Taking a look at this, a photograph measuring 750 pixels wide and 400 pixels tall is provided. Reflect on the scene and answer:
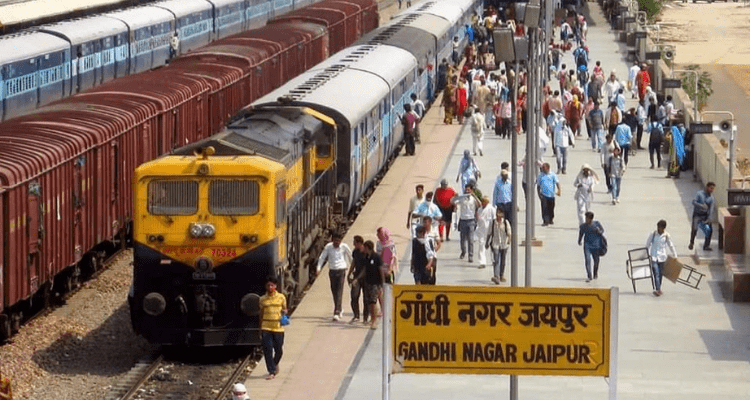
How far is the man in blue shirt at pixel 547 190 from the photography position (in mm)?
34531

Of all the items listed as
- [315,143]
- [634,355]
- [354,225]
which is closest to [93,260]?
[315,143]

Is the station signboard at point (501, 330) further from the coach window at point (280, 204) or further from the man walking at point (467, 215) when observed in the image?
the man walking at point (467, 215)

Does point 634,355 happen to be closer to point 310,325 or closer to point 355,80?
point 310,325

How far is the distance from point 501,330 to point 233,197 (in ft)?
26.3

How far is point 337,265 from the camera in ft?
87.1

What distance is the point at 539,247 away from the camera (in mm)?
33375

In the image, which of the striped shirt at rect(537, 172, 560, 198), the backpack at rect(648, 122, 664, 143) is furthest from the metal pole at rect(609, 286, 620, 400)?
the backpack at rect(648, 122, 664, 143)

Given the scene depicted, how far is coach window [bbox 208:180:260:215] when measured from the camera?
23.8m

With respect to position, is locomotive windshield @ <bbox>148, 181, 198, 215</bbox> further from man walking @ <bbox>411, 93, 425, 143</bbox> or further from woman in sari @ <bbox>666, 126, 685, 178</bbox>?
man walking @ <bbox>411, 93, 425, 143</bbox>

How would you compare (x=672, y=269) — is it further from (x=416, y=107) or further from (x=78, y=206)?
(x=416, y=107)

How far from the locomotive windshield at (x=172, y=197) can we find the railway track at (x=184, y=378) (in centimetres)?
196

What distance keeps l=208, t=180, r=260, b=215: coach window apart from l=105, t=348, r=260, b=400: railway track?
1.99 m

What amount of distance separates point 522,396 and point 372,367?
7.73 feet

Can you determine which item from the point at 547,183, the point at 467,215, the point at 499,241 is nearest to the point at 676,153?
the point at 547,183
